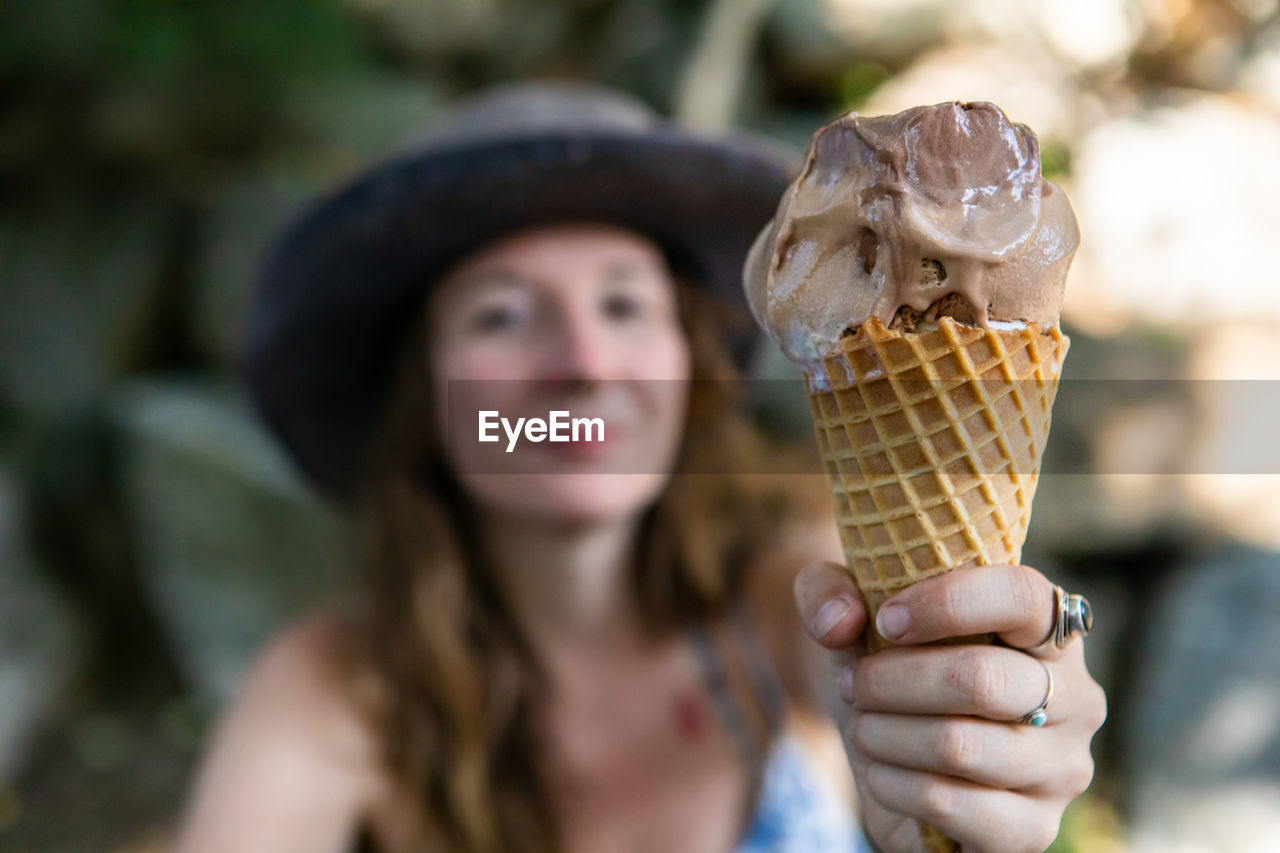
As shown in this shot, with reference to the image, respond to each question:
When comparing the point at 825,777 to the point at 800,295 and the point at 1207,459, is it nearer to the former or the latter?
the point at 800,295

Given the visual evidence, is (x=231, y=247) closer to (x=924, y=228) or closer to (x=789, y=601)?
(x=789, y=601)

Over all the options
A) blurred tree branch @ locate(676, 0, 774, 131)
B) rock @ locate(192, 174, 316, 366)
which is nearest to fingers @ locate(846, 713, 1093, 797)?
blurred tree branch @ locate(676, 0, 774, 131)

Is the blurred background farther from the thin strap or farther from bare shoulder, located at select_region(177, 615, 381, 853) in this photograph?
bare shoulder, located at select_region(177, 615, 381, 853)

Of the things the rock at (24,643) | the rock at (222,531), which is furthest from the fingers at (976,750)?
the rock at (24,643)

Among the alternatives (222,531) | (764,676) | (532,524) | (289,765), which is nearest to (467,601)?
(532,524)

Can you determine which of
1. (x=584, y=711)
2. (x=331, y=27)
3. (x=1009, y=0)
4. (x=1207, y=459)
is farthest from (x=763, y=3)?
(x=584, y=711)

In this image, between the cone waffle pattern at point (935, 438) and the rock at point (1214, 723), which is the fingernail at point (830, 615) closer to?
the cone waffle pattern at point (935, 438)

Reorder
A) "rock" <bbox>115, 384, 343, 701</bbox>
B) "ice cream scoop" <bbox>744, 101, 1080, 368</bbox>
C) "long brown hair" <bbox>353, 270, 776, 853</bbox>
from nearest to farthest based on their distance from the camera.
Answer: "ice cream scoop" <bbox>744, 101, 1080, 368</bbox> < "long brown hair" <bbox>353, 270, 776, 853</bbox> < "rock" <bbox>115, 384, 343, 701</bbox>

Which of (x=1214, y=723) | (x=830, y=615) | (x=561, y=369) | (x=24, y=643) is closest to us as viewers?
(x=830, y=615)
